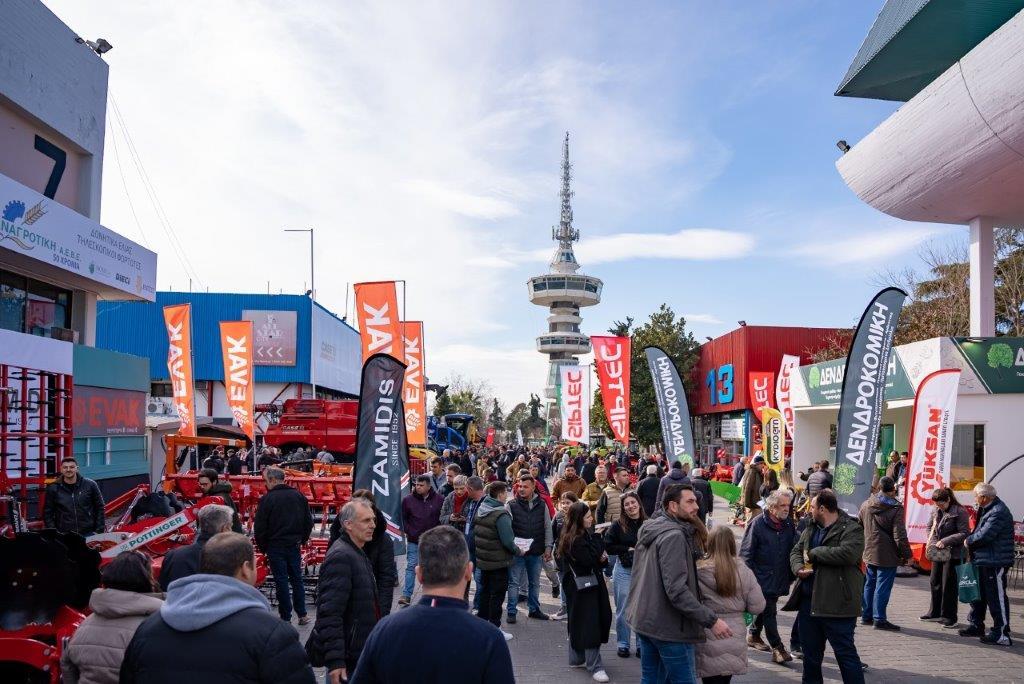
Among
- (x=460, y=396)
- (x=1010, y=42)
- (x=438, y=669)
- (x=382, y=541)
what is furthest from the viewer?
(x=460, y=396)

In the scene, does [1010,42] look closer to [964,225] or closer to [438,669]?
[964,225]

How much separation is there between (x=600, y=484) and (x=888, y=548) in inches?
156

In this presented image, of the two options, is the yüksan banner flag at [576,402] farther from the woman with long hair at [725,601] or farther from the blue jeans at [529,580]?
the woman with long hair at [725,601]

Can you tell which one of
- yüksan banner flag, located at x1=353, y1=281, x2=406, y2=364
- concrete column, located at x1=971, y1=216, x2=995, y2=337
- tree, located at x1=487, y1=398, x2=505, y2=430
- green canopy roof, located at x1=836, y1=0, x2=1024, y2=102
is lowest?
tree, located at x1=487, y1=398, x2=505, y2=430

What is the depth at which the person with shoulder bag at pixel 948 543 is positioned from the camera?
8906 millimetres

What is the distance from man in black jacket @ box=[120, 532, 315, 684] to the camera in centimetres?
280

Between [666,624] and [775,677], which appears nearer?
[666,624]

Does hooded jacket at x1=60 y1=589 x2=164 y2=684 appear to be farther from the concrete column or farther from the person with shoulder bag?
the concrete column

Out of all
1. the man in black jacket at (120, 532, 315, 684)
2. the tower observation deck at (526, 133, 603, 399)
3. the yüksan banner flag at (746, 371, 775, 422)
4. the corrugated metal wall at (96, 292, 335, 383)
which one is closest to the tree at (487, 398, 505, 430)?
the tower observation deck at (526, 133, 603, 399)

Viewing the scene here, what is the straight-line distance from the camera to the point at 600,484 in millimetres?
11500

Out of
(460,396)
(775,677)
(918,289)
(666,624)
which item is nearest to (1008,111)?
(775,677)

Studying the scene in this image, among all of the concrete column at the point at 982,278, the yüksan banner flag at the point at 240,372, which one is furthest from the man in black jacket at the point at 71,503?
the concrete column at the point at 982,278

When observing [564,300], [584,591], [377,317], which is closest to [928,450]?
[584,591]

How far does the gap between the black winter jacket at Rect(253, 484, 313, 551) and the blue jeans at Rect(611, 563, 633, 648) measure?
3.32 metres
